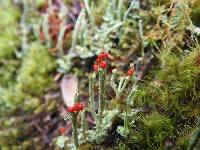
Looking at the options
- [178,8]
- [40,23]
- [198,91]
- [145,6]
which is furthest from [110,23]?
[198,91]

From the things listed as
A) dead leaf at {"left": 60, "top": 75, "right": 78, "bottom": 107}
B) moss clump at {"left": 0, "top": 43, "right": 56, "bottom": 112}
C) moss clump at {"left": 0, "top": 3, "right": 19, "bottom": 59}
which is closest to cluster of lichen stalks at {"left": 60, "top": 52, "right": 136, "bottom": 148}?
dead leaf at {"left": 60, "top": 75, "right": 78, "bottom": 107}

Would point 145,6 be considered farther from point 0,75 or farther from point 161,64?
point 0,75

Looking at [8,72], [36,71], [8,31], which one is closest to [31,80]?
[36,71]

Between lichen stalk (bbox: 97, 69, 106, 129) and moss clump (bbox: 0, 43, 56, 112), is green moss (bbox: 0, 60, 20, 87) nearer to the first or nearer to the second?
moss clump (bbox: 0, 43, 56, 112)

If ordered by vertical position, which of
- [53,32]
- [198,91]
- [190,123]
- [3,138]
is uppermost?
[53,32]

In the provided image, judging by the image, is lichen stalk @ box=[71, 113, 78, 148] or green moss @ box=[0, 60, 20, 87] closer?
lichen stalk @ box=[71, 113, 78, 148]

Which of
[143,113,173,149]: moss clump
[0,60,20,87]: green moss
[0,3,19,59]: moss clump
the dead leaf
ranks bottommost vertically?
[143,113,173,149]: moss clump
